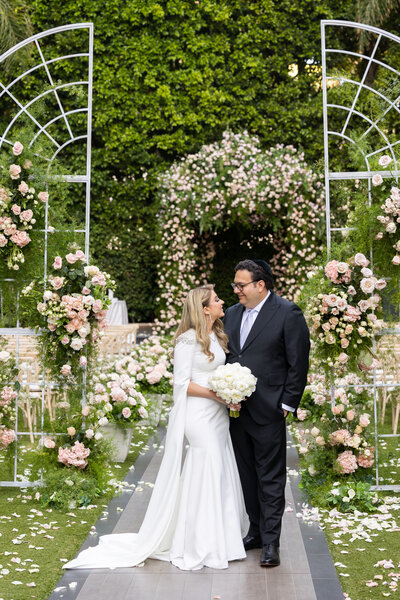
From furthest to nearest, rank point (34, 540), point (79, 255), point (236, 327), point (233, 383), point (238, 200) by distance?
point (238, 200)
point (79, 255)
point (34, 540)
point (236, 327)
point (233, 383)

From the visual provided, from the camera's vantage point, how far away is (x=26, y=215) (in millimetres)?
5672

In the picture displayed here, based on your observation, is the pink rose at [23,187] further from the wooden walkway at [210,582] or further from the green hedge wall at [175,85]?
the green hedge wall at [175,85]

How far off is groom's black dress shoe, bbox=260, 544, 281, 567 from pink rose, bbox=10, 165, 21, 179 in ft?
10.9

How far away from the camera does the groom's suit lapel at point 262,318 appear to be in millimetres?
4578

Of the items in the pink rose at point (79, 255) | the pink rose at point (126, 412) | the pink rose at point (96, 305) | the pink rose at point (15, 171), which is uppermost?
the pink rose at point (15, 171)

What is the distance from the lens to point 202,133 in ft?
54.9

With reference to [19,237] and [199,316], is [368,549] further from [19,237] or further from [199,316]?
[19,237]

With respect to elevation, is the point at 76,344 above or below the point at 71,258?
below

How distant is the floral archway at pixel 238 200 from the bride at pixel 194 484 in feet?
28.7

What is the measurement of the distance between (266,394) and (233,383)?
0.33m

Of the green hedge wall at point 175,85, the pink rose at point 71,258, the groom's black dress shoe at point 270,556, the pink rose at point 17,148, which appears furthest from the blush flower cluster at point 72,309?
the green hedge wall at point 175,85

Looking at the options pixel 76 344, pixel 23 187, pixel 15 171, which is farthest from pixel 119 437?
pixel 15 171

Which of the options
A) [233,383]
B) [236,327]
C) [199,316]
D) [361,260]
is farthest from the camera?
[361,260]

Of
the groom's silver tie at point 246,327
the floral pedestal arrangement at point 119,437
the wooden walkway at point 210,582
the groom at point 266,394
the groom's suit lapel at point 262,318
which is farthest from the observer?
the floral pedestal arrangement at point 119,437
